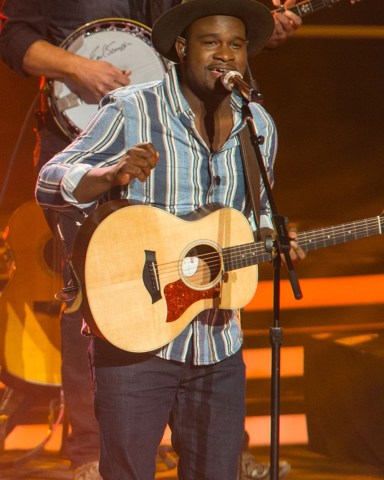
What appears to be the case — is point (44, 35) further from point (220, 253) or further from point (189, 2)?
point (220, 253)

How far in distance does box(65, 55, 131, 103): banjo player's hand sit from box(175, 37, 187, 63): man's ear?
2.04 feet

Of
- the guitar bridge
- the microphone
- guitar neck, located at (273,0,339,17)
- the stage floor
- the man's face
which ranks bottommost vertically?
the stage floor

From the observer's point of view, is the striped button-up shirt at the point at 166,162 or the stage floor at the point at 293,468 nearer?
the striped button-up shirt at the point at 166,162

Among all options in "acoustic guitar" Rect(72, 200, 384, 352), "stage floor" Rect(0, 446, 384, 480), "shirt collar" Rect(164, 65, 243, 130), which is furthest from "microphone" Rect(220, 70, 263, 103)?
"stage floor" Rect(0, 446, 384, 480)

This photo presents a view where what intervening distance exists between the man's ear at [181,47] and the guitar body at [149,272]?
572mm

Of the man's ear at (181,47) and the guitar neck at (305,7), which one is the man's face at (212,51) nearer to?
the man's ear at (181,47)

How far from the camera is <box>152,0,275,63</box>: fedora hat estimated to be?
9.48 ft

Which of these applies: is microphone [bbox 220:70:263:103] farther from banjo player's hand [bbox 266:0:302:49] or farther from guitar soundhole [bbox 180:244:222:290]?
banjo player's hand [bbox 266:0:302:49]

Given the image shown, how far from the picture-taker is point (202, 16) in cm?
294

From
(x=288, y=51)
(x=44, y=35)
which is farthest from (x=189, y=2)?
(x=288, y=51)

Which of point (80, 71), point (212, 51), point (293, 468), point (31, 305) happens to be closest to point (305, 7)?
point (80, 71)

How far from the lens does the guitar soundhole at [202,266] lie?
281 cm

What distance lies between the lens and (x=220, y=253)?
2.85m

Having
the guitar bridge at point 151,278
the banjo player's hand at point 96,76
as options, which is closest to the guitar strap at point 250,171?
the guitar bridge at point 151,278
